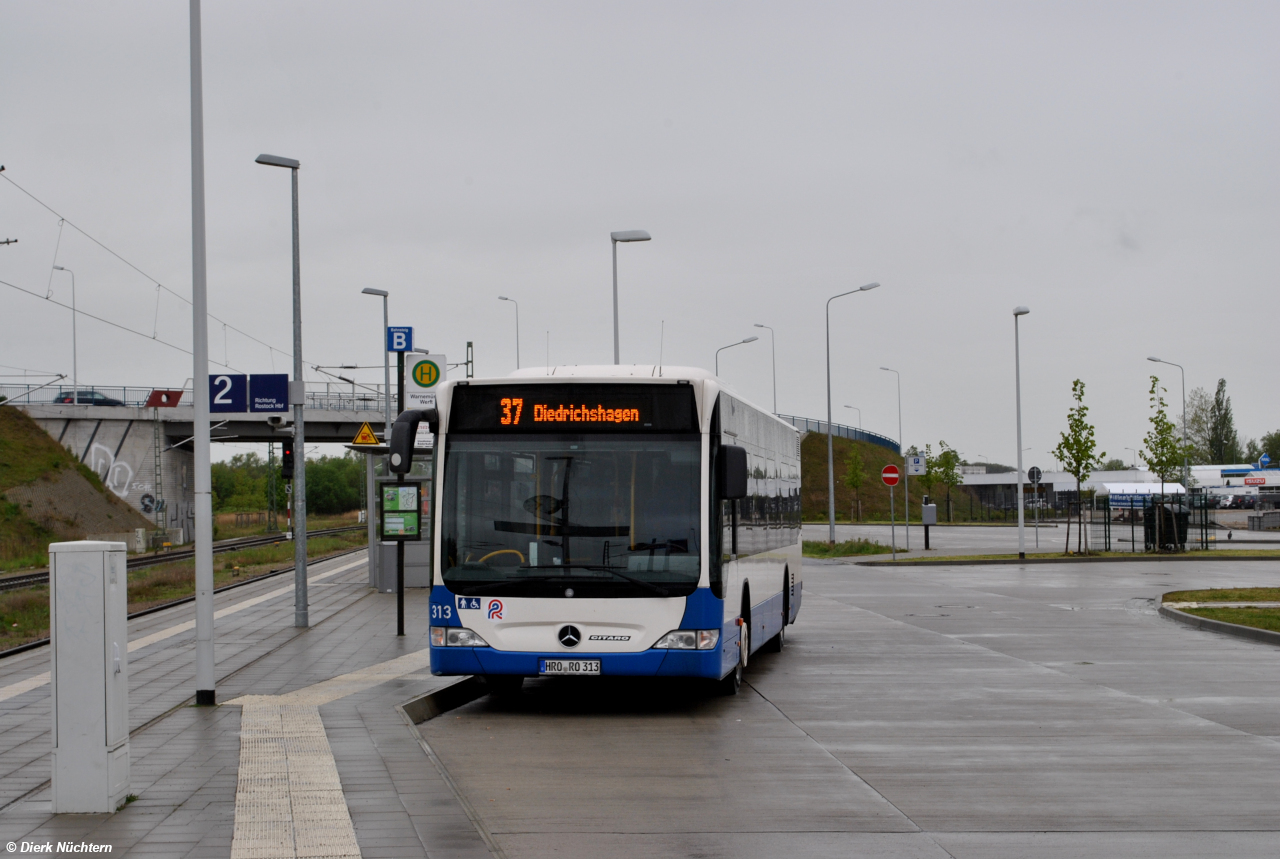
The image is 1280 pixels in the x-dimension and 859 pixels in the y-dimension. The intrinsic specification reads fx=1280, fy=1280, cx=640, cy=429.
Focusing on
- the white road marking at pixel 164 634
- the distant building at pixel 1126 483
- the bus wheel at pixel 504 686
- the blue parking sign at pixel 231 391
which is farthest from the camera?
the distant building at pixel 1126 483

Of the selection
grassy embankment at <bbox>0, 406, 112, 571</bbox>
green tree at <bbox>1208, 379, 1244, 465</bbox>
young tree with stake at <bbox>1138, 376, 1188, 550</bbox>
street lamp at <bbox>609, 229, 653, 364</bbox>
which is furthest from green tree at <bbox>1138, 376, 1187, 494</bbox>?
green tree at <bbox>1208, 379, 1244, 465</bbox>

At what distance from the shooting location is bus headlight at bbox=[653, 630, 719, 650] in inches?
423

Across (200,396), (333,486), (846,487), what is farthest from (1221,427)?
(200,396)

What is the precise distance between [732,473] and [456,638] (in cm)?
276

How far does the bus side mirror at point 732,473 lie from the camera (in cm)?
1096

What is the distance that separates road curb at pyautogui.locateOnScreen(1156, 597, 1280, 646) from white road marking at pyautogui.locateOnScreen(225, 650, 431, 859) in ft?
40.4

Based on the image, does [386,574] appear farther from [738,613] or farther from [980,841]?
[980,841]

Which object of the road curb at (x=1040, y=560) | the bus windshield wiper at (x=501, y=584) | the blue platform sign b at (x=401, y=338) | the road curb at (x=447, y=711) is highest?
the blue platform sign b at (x=401, y=338)

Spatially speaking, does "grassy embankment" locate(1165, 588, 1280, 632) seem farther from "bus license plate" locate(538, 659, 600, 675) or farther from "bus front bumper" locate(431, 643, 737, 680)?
"bus license plate" locate(538, 659, 600, 675)

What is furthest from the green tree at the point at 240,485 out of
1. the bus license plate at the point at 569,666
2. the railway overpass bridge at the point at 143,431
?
the bus license plate at the point at 569,666

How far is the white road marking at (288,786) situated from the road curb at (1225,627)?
12.3m

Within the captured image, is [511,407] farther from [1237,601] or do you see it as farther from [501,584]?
[1237,601]

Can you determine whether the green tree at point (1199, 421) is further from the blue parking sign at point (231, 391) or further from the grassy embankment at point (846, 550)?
the blue parking sign at point (231, 391)

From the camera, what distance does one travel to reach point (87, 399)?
209ft
